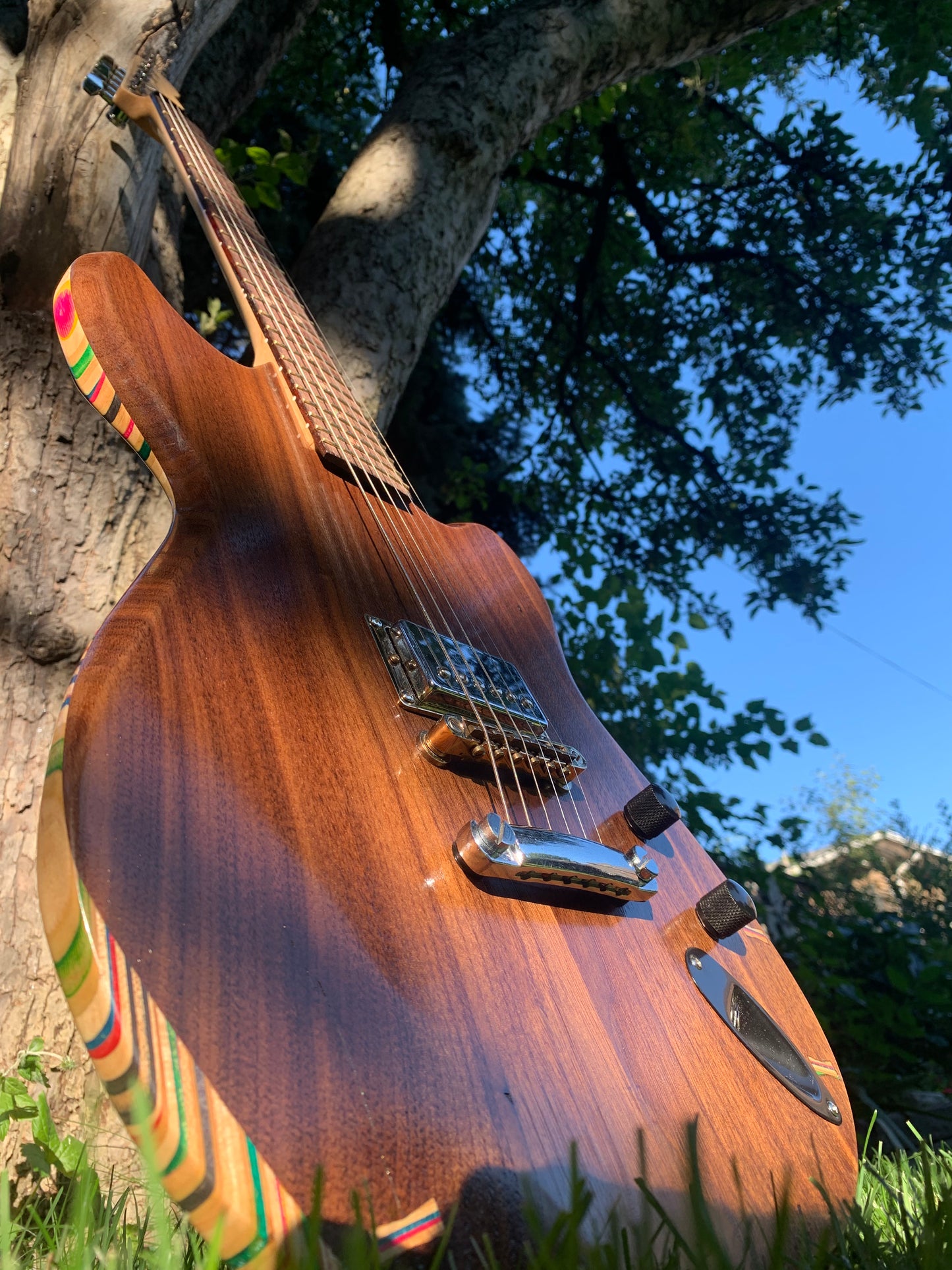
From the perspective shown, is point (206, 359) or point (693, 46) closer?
point (206, 359)

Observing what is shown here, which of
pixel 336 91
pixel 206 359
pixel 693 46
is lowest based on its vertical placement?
pixel 206 359

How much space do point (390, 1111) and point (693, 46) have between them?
319 cm

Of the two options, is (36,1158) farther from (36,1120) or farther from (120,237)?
(120,237)

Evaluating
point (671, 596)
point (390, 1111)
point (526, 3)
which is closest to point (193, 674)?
point (390, 1111)

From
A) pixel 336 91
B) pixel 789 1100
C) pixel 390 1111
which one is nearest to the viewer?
pixel 390 1111

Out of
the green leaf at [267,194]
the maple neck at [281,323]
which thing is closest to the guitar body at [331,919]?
the maple neck at [281,323]

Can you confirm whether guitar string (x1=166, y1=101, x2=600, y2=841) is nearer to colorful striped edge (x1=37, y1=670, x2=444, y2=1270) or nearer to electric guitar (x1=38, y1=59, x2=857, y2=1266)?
electric guitar (x1=38, y1=59, x2=857, y2=1266)

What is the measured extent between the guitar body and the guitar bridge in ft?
0.08

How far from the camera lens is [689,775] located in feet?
9.78

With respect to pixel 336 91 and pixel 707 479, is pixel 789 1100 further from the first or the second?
pixel 336 91

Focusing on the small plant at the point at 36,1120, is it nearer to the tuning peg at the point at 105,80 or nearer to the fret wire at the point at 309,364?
the fret wire at the point at 309,364

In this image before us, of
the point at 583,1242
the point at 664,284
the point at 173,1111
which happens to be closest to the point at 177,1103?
the point at 173,1111

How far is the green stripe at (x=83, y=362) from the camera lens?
921 millimetres

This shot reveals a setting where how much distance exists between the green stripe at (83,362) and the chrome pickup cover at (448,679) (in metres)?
0.45
